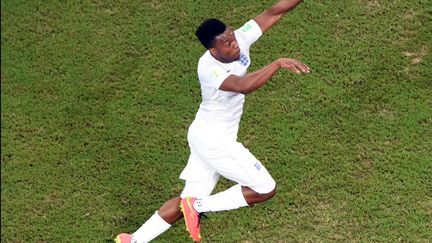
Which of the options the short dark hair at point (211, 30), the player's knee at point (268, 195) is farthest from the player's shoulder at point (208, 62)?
the player's knee at point (268, 195)

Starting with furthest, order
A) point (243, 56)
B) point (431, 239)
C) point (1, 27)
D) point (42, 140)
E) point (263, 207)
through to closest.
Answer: point (1, 27) → point (42, 140) → point (263, 207) → point (431, 239) → point (243, 56)

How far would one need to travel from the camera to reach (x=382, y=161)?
866 cm

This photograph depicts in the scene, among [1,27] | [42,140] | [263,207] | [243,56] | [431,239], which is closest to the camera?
[243,56]

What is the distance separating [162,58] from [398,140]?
305 centimetres

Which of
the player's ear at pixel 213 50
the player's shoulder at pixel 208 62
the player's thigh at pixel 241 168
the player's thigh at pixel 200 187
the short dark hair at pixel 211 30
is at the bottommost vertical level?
the player's thigh at pixel 200 187

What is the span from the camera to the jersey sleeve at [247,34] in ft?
25.1

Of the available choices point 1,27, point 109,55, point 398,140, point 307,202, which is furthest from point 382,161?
point 1,27

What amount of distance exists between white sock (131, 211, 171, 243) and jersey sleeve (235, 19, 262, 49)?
193 cm

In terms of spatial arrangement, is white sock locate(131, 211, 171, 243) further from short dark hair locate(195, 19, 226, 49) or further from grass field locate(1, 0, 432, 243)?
short dark hair locate(195, 19, 226, 49)

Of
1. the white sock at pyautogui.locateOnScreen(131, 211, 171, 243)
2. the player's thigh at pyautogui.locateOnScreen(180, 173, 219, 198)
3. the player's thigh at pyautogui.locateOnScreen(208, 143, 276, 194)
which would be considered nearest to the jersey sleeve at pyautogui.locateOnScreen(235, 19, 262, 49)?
→ the player's thigh at pyautogui.locateOnScreen(208, 143, 276, 194)

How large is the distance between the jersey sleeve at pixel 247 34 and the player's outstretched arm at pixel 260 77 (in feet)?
2.01

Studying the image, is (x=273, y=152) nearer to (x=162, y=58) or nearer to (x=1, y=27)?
(x=162, y=58)

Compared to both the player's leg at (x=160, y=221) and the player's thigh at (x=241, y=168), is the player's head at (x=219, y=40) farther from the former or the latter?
the player's leg at (x=160, y=221)

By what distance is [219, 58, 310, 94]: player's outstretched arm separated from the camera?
22.5ft
